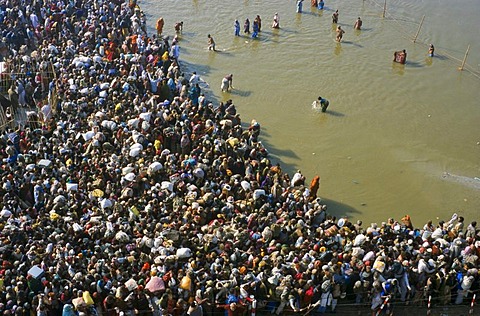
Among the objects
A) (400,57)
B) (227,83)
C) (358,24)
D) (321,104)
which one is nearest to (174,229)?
(321,104)

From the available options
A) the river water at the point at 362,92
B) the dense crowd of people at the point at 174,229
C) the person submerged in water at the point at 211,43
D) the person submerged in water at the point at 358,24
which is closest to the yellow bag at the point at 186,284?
the dense crowd of people at the point at 174,229

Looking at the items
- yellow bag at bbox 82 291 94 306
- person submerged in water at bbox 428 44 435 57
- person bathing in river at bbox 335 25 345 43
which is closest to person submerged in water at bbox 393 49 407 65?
person submerged in water at bbox 428 44 435 57

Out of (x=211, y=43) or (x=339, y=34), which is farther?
(x=339, y=34)

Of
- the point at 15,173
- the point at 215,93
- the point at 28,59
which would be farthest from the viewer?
the point at 215,93

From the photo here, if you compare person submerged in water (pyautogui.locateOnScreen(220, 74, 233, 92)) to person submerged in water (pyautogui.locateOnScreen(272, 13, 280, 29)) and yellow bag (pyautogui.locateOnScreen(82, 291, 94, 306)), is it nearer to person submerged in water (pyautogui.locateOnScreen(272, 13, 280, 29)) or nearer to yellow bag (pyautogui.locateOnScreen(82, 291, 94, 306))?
person submerged in water (pyautogui.locateOnScreen(272, 13, 280, 29))

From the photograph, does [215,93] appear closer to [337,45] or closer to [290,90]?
[290,90]

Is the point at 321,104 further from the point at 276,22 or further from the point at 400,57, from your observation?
the point at 276,22

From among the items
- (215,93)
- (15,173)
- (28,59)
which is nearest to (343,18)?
(215,93)
